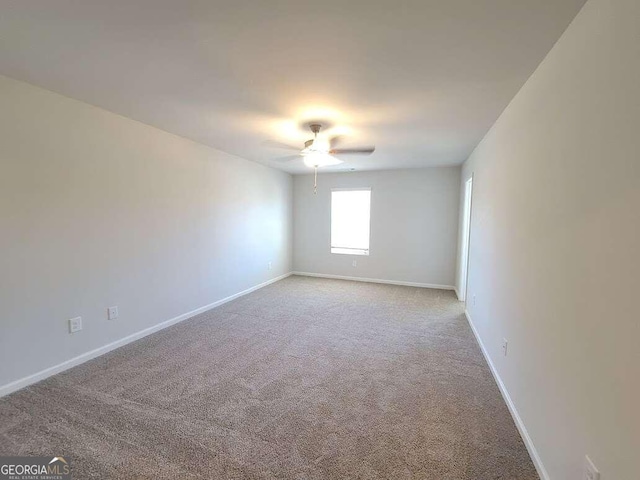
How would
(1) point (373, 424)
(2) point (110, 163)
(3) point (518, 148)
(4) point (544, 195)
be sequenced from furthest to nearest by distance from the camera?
(2) point (110, 163) < (3) point (518, 148) < (1) point (373, 424) < (4) point (544, 195)

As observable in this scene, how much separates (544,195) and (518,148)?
25.9 inches

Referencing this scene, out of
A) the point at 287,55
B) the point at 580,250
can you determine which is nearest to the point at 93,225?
the point at 287,55

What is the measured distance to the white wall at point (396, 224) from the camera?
5.37 m

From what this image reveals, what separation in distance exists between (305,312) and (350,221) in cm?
266

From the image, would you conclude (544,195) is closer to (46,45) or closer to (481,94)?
(481,94)

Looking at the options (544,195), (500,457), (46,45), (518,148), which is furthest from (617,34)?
(46,45)

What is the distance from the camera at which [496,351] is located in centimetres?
244

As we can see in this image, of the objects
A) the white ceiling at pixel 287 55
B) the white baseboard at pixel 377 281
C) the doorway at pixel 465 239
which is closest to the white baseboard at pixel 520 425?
the doorway at pixel 465 239

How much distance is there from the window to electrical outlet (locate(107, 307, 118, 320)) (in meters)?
4.12

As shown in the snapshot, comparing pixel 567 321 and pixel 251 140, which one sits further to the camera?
pixel 251 140

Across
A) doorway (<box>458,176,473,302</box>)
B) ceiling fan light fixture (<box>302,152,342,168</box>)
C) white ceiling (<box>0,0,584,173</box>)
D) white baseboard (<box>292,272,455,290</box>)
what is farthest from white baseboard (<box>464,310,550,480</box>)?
white baseboard (<box>292,272,455,290</box>)

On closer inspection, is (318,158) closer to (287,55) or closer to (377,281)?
(287,55)

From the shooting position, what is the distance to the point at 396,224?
5.68m

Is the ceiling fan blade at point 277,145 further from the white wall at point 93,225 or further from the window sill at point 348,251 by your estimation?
the window sill at point 348,251
